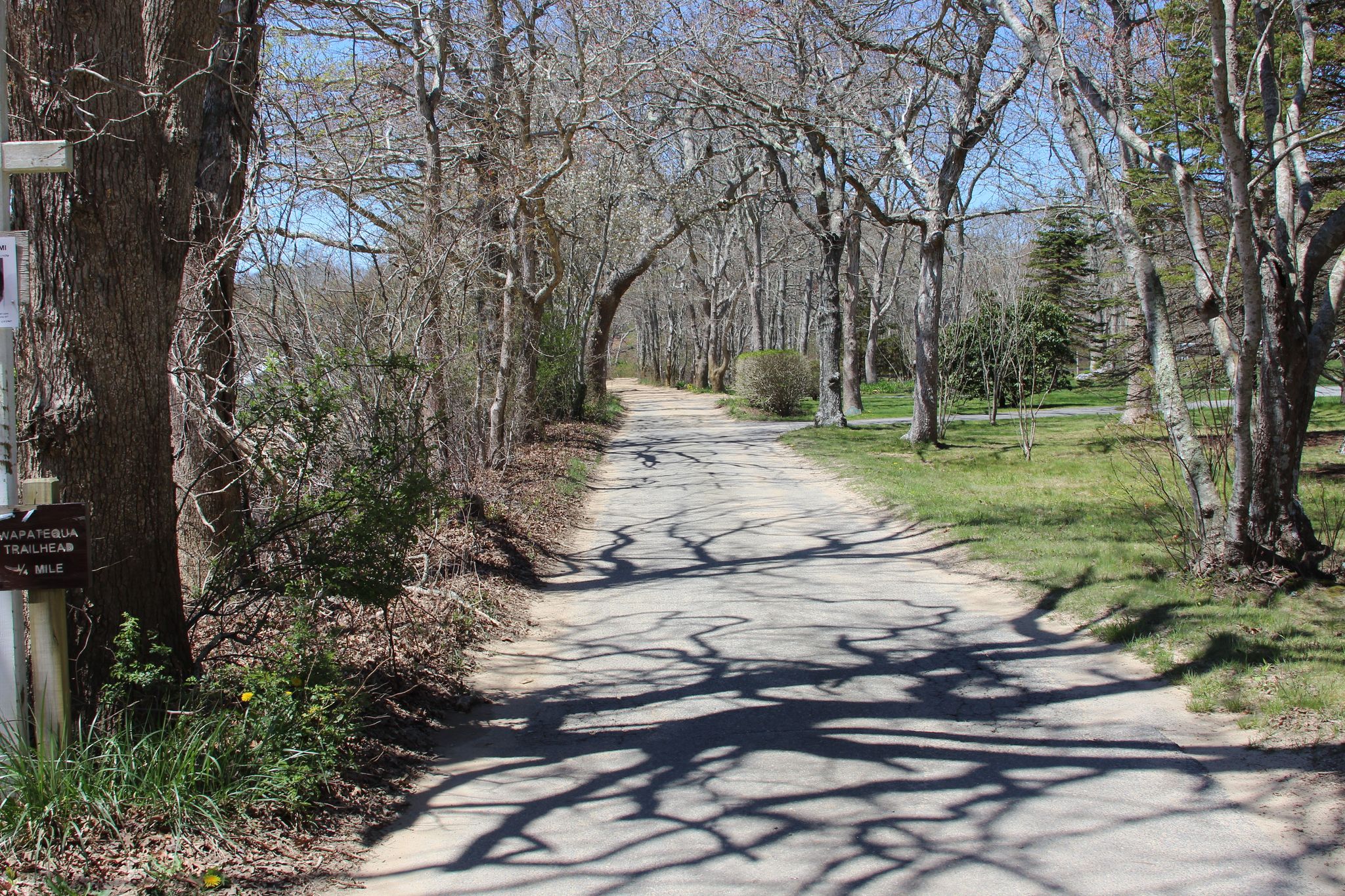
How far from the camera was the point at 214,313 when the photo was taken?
686cm

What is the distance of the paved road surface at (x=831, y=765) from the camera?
3816mm

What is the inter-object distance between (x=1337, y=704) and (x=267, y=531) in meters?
5.90

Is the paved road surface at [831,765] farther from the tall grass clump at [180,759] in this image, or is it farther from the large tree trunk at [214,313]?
the large tree trunk at [214,313]

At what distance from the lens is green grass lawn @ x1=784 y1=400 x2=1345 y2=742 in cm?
554

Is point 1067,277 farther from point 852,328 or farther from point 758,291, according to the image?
point 852,328

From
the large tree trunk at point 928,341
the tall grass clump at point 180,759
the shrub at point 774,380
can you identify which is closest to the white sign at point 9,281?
the tall grass clump at point 180,759

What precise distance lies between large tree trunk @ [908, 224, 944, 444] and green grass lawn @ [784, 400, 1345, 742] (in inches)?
40.1

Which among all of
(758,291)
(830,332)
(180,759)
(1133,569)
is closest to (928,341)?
(830,332)

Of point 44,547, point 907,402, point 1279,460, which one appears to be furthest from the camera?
point 907,402

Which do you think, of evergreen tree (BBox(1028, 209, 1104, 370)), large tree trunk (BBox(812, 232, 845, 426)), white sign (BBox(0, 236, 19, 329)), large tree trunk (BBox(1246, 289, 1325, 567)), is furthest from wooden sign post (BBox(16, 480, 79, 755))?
evergreen tree (BBox(1028, 209, 1104, 370))

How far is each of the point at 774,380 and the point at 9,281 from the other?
26418 millimetres

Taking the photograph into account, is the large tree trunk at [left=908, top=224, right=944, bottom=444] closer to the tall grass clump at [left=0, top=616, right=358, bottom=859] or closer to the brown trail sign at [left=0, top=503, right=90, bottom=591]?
the tall grass clump at [left=0, top=616, right=358, bottom=859]

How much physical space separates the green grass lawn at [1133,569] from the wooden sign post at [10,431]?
19.5 feet

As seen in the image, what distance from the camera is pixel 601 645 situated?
23.7 ft
